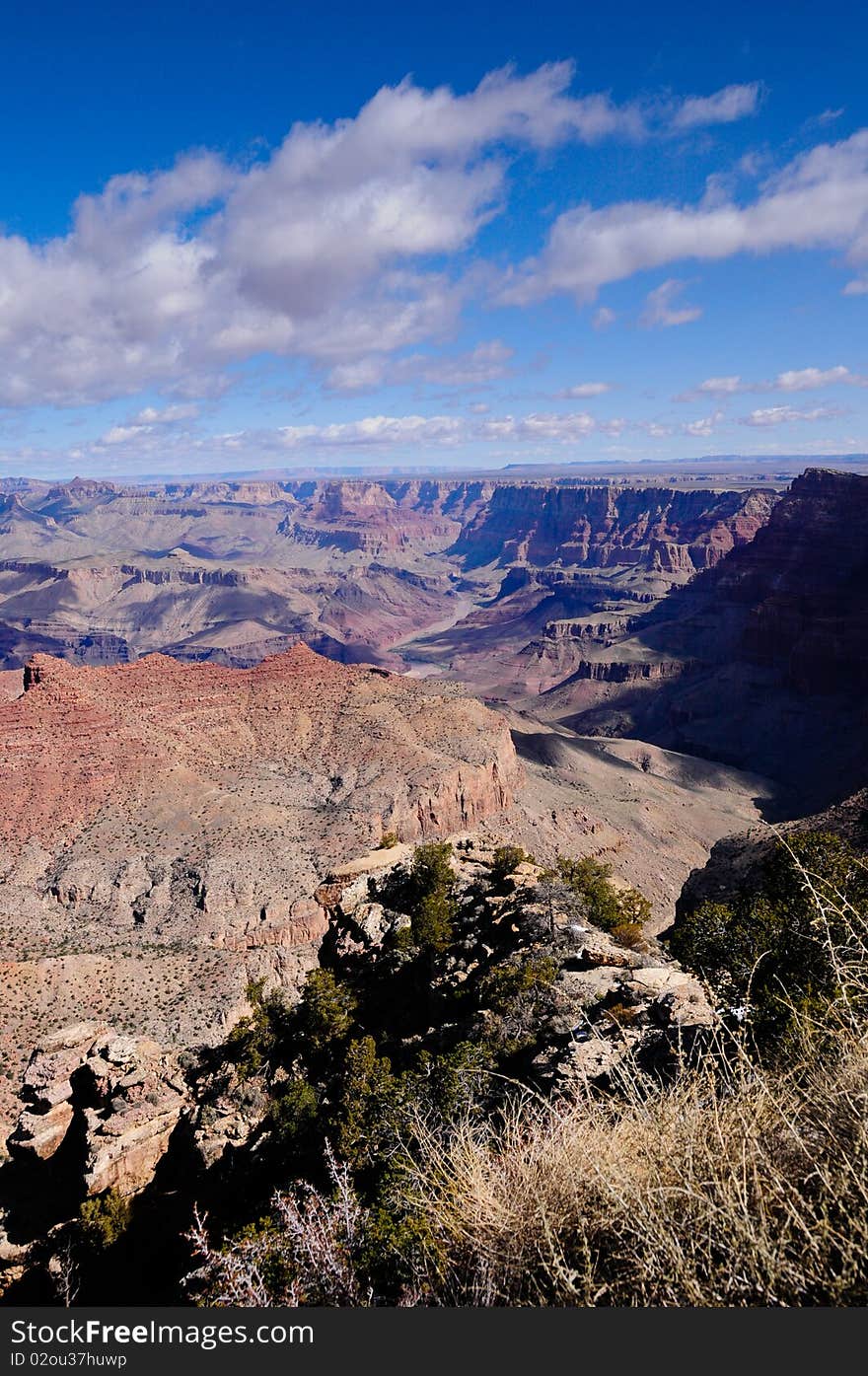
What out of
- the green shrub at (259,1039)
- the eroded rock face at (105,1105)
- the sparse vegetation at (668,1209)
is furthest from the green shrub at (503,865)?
the sparse vegetation at (668,1209)

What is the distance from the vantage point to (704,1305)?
4734mm

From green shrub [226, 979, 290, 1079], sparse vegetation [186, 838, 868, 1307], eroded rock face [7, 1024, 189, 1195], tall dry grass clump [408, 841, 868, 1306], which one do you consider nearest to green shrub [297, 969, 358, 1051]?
green shrub [226, 979, 290, 1079]

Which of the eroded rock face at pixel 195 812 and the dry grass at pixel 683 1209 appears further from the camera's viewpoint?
the eroded rock face at pixel 195 812

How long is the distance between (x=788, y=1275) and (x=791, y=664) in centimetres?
14339

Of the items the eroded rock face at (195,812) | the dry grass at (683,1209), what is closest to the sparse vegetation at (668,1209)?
Result: the dry grass at (683,1209)

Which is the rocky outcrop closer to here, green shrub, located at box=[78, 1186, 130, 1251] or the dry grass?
green shrub, located at box=[78, 1186, 130, 1251]

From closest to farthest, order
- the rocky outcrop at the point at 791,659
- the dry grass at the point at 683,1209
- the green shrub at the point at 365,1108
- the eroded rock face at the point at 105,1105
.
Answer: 1. the dry grass at the point at 683,1209
2. the green shrub at the point at 365,1108
3. the eroded rock face at the point at 105,1105
4. the rocky outcrop at the point at 791,659

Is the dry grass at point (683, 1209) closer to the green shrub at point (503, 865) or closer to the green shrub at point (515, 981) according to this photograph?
the green shrub at point (515, 981)

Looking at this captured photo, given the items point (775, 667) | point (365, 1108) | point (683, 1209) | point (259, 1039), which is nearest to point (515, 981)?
point (365, 1108)

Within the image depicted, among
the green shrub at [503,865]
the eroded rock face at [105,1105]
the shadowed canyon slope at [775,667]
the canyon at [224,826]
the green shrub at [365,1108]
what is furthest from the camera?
the shadowed canyon slope at [775,667]

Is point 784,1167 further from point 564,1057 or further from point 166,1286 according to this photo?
point 166,1286

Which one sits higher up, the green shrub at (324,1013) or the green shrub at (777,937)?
the green shrub at (777,937)

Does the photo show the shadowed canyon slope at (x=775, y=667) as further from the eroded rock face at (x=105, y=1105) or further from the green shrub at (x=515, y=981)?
the eroded rock face at (x=105, y=1105)

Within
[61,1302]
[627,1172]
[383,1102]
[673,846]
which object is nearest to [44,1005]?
[61,1302]
